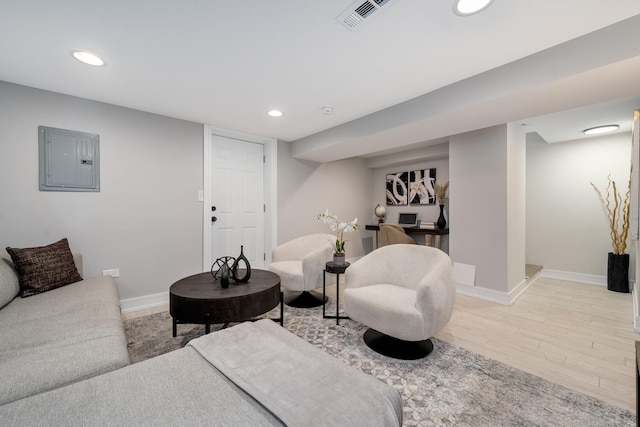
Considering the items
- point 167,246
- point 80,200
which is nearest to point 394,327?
point 167,246

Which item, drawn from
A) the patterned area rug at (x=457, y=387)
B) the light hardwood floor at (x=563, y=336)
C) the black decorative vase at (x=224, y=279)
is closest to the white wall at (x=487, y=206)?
the light hardwood floor at (x=563, y=336)

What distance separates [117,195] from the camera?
2785 mm

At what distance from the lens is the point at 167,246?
3092 mm

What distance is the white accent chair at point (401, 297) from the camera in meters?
1.81

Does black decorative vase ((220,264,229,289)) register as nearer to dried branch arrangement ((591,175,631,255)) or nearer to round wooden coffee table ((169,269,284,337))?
round wooden coffee table ((169,269,284,337))

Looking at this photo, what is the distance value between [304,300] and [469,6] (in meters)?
2.87

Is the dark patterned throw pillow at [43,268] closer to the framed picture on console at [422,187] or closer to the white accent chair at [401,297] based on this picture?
the white accent chair at [401,297]

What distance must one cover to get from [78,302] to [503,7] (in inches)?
126

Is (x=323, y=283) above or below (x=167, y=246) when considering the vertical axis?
below

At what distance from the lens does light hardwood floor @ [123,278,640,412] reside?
1734 millimetres

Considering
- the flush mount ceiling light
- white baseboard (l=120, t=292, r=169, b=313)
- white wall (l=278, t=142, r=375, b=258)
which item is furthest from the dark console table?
white baseboard (l=120, t=292, r=169, b=313)

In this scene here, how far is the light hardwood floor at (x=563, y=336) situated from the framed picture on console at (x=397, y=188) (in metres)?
2.36

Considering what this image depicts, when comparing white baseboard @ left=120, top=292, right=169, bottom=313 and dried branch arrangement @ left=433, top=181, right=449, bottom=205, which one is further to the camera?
dried branch arrangement @ left=433, top=181, right=449, bottom=205

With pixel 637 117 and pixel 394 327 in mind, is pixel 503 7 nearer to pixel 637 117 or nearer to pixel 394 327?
pixel 394 327
